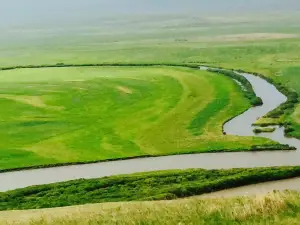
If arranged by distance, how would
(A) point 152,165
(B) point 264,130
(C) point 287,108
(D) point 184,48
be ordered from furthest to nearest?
(D) point 184,48, (C) point 287,108, (B) point 264,130, (A) point 152,165

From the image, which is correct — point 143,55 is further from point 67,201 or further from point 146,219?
point 146,219

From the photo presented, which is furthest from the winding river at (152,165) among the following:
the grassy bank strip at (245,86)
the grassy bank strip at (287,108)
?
the grassy bank strip at (245,86)

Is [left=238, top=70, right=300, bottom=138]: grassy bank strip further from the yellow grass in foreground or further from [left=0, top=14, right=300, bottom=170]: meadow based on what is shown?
the yellow grass in foreground

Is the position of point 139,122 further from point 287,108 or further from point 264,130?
point 287,108

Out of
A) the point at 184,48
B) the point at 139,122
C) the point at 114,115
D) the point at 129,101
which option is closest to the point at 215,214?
the point at 139,122

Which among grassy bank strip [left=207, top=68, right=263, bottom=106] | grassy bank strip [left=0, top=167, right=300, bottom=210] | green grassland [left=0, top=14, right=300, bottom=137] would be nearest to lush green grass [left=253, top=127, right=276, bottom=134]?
green grassland [left=0, top=14, right=300, bottom=137]

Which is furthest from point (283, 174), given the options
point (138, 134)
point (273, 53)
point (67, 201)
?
point (273, 53)

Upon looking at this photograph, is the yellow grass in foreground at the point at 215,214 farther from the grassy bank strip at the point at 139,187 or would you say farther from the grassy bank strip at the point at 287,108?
the grassy bank strip at the point at 287,108
